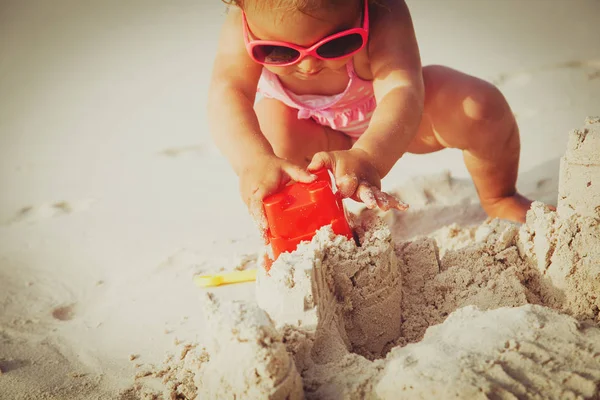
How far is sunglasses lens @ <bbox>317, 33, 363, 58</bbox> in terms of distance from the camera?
4.97 feet

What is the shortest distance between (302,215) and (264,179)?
0.16 m

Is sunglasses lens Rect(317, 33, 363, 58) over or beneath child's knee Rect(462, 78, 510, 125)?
over

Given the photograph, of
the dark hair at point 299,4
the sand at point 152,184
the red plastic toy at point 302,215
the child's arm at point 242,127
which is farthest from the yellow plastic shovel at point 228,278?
the dark hair at point 299,4

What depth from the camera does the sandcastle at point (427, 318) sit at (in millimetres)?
873

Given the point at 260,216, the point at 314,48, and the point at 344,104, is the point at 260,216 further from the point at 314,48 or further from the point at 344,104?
the point at 344,104

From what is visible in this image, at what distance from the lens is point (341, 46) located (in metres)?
1.54

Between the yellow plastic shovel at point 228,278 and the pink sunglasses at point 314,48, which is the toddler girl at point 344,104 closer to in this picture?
the pink sunglasses at point 314,48

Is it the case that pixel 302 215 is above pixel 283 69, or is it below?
below

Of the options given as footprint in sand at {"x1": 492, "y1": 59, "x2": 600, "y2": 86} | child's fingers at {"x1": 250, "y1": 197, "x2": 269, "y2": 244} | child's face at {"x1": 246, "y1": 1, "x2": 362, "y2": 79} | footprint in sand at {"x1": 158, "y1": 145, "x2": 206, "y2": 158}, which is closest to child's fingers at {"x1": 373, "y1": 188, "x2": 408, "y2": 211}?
child's fingers at {"x1": 250, "y1": 197, "x2": 269, "y2": 244}

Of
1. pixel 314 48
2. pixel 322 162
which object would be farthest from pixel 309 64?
pixel 322 162

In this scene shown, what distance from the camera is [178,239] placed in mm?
2186

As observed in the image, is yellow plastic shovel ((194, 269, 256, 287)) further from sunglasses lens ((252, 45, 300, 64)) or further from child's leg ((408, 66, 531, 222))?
child's leg ((408, 66, 531, 222))

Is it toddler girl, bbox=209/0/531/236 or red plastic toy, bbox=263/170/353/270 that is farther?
toddler girl, bbox=209/0/531/236

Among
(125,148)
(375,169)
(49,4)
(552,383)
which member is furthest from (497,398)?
(49,4)
